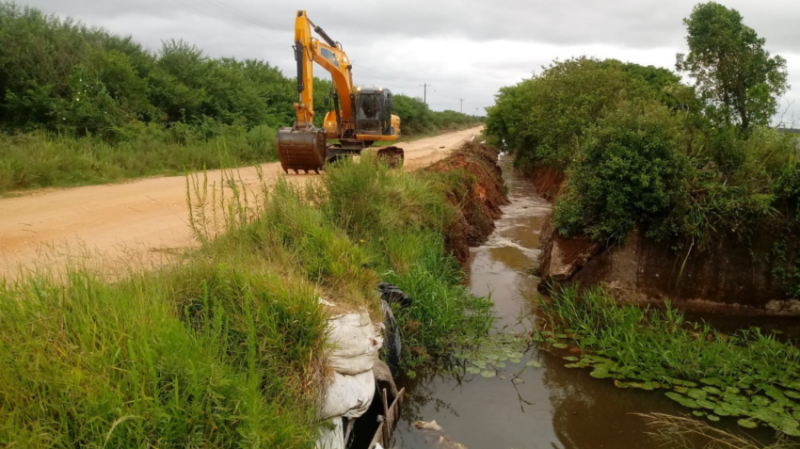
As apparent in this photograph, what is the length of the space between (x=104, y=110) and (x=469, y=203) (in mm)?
10661

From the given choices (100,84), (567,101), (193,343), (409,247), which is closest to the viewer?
(193,343)

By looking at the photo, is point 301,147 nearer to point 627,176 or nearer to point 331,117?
point 331,117

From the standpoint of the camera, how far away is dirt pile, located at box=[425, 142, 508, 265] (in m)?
9.71

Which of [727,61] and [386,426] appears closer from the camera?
[386,426]

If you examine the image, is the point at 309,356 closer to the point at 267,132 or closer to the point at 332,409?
the point at 332,409

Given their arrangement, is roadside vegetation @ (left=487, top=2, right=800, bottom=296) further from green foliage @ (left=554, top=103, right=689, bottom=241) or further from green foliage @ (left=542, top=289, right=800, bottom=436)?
green foliage @ (left=542, top=289, right=800, bottom=436)

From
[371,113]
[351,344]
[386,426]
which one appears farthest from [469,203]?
[351,344]

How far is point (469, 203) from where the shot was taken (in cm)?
1175

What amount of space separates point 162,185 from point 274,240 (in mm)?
7586

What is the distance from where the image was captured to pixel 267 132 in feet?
63.8

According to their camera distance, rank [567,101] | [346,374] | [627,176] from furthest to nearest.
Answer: [567,101] → [627,176] → [346,374]

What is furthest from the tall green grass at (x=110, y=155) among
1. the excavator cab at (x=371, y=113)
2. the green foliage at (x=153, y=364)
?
the green foliage at (x=153, y=364)

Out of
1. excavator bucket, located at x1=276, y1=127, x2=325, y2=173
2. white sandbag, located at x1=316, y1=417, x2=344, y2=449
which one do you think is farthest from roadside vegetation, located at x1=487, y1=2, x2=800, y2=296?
excavator bucket, located at x1=276, y1=127, x2=325, y2=173

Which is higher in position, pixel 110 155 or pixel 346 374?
pixel 110 155
